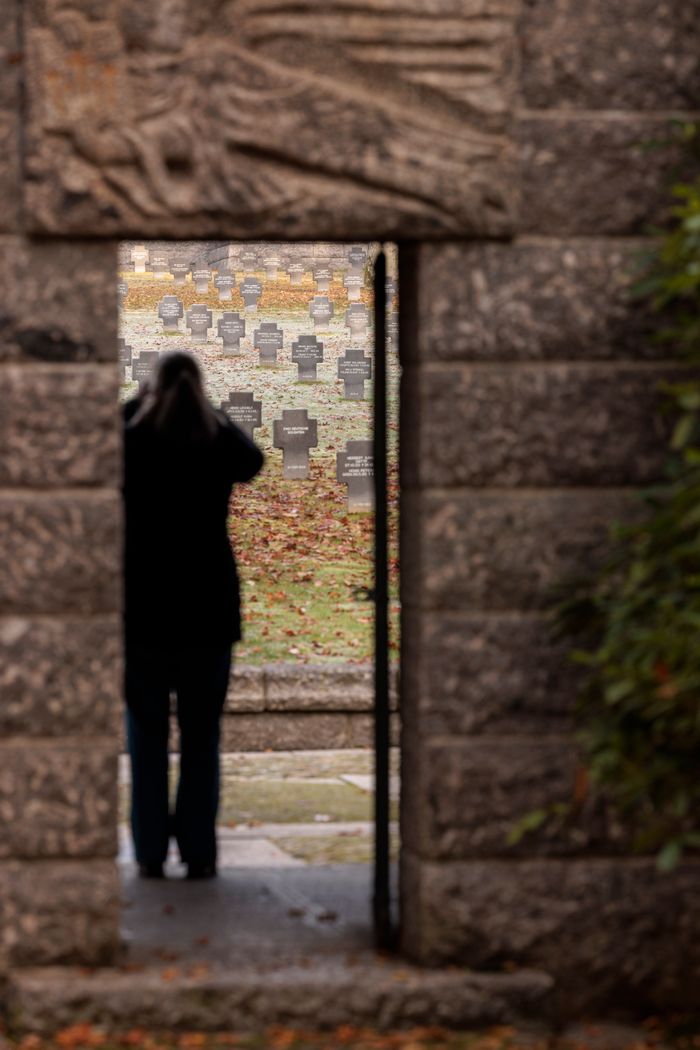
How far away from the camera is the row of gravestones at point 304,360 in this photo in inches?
882

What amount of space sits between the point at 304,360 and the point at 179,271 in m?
13.2

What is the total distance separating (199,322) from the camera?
28.2 m

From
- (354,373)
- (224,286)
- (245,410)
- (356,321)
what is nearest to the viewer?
(245,410)

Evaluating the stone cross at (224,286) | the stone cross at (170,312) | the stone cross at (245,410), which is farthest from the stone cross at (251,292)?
the stone cross at (245,410)

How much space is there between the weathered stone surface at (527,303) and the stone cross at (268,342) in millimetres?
20030

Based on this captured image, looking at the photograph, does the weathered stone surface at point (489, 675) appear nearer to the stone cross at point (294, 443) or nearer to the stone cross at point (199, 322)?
the stone cross at point (294, 443)

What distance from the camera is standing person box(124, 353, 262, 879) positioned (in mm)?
6441

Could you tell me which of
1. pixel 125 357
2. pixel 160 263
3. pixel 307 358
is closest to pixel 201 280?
pixel 160 263

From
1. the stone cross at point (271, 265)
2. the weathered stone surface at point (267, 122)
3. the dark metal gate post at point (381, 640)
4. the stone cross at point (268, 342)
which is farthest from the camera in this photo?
the stone cross at point (271, 265)

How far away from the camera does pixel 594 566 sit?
5344 mm

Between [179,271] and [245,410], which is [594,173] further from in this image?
[179,271]

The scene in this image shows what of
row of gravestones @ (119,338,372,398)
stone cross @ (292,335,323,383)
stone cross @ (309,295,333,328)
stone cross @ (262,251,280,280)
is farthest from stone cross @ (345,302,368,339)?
stone cross @ (262,251,280,280)

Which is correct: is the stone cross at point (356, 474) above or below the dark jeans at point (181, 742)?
above

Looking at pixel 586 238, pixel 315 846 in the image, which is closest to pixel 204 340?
pixel 315 846
